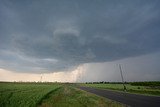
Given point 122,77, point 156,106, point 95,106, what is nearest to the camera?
point 156,106

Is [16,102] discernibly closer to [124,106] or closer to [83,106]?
[83,106]

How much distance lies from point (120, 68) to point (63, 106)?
57924 mm

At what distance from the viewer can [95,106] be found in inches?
907

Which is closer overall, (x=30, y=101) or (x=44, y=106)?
(x=30, y=101)

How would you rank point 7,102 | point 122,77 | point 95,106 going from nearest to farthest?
point 7,102, point 95,106, point 122,77

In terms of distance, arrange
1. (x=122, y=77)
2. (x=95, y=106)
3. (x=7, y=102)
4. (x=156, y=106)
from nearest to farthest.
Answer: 1. (x=7, y=102)
2. (x=156, y=106)
3. (x=95, y=106)
4. (x=122, y=77)

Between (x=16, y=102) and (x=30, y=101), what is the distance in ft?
6.50

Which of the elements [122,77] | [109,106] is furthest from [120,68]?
[109,106]

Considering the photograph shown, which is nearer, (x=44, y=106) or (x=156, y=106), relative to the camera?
(x=156, y=106)

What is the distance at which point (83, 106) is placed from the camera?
23.3 metres

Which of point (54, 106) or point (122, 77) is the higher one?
point (122, 77)

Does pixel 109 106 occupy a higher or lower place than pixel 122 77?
lower

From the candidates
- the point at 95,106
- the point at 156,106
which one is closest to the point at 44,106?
the point at 95,106

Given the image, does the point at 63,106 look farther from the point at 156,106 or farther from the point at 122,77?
the point at 122,77
